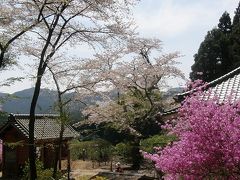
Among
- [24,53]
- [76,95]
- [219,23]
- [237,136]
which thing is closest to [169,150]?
[237,136]

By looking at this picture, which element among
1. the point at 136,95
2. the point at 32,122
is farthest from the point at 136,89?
the point at 32,122

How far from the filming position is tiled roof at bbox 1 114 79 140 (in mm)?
26234

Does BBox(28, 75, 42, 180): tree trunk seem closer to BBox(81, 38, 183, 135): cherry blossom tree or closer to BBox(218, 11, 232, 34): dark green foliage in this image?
BBox(81, 38, 183, 135): cherry blossom tree

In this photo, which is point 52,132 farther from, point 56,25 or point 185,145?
point 185,145

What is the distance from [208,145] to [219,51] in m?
38.7

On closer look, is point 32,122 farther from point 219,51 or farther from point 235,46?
point 219,51

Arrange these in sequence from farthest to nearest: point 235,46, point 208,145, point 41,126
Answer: point 235,46 → point 41,126 → point 208,145

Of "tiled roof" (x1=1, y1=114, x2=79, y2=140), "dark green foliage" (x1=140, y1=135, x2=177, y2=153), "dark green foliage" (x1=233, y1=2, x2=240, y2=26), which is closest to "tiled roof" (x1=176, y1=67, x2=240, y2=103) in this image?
"dark green foliage" (x1=140, y1=135, x2=177, y2=153)

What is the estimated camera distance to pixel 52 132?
28109 mm

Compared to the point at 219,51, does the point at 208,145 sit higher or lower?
lower

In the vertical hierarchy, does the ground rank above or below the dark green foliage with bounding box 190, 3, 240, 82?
below

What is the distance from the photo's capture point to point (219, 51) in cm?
4512

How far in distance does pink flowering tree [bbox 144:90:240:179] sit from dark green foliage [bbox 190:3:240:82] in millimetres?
33427

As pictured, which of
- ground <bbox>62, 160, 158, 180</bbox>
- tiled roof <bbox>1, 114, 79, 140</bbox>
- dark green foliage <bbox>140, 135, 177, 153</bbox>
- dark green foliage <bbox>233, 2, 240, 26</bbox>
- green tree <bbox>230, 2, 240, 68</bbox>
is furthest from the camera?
dark green foliage <bbox>233, 2, 240, 26</bbox>
